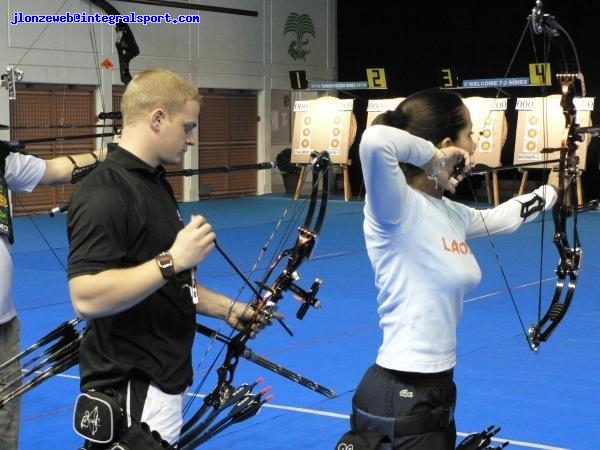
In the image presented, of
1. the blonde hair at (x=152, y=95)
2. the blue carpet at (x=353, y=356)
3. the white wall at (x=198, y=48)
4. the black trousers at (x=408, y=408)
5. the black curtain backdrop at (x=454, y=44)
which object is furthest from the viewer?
the black curtain backdrop at (x=454, y=44)

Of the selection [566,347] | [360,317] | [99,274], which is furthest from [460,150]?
[360,317]

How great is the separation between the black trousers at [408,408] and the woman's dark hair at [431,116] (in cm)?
55

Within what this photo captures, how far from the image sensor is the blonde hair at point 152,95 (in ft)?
7.07

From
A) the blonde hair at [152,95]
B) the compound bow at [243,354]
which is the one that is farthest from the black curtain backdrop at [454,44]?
the blonde hair at [152,95]

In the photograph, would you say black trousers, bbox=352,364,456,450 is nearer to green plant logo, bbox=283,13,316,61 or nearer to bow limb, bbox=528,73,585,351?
bow limb, bbox=528,73,585,351

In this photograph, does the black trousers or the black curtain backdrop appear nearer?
the black trousers

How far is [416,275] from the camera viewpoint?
2.28 meters

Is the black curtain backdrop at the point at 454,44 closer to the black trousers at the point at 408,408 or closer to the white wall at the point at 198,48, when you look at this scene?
the white wall at the point at 198,48

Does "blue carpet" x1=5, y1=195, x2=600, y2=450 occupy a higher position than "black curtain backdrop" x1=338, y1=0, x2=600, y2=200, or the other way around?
"black curtain backdrop" x1=338, y1=0, x2=600, y2=200

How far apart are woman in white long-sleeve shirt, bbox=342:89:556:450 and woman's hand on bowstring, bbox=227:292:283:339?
12.6 inches

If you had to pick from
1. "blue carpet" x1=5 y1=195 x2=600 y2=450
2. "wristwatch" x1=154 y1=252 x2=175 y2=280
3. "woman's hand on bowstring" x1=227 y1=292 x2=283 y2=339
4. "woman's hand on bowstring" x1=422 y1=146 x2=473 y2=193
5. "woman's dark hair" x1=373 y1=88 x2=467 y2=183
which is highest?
"woman's dark hair" x1=373 y1=88 x2=467 y2=183

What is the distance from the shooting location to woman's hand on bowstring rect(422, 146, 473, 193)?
230cm

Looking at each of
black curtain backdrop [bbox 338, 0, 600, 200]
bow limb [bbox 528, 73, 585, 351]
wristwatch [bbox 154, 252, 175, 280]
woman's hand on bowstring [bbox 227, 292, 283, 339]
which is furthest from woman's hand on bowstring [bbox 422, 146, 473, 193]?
black curtain backdrop [bbox 338, 0, 600, 200]

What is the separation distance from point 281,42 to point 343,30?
148cm
